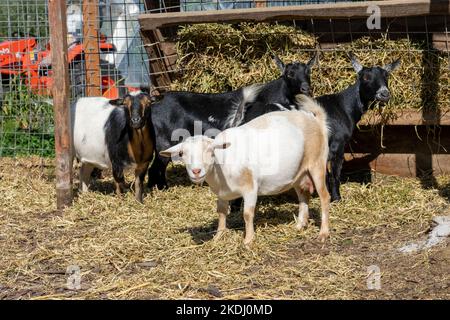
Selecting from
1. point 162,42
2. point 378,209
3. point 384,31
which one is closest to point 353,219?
point 378,209

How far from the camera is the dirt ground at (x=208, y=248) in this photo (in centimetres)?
520

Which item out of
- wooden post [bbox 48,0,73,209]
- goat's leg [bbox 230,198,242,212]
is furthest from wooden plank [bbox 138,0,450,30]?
→ goat's leg [bbox 230,198,242,212]

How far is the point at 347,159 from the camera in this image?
29.9 ft

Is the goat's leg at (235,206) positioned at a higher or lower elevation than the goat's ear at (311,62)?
lower

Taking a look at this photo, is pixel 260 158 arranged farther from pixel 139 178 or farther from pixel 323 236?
pixel 139 178

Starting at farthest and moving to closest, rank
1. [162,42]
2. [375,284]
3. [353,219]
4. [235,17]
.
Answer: [162,42] < [235,17] < [353,219] < [375,284]

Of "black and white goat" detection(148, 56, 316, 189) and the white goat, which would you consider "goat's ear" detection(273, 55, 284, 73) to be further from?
the white goat

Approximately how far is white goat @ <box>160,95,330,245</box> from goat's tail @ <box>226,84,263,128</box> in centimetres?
162

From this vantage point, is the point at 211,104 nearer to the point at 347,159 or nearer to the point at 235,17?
the point at 235,17

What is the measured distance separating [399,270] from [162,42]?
468 centimetres

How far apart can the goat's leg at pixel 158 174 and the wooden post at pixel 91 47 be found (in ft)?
5.40

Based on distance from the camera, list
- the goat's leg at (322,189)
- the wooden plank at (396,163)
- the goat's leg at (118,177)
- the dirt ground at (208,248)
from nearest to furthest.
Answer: the dirt ground at (208,248) < the goat's leg at (322,189) < the goat's leg at (118,177) < the wooden plank at (396,163)

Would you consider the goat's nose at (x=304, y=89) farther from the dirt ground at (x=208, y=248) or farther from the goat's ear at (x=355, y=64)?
the dirt ground at (x=208, y=248)

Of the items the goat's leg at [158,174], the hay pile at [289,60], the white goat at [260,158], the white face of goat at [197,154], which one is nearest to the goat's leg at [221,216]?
the white goat at [260,158]
